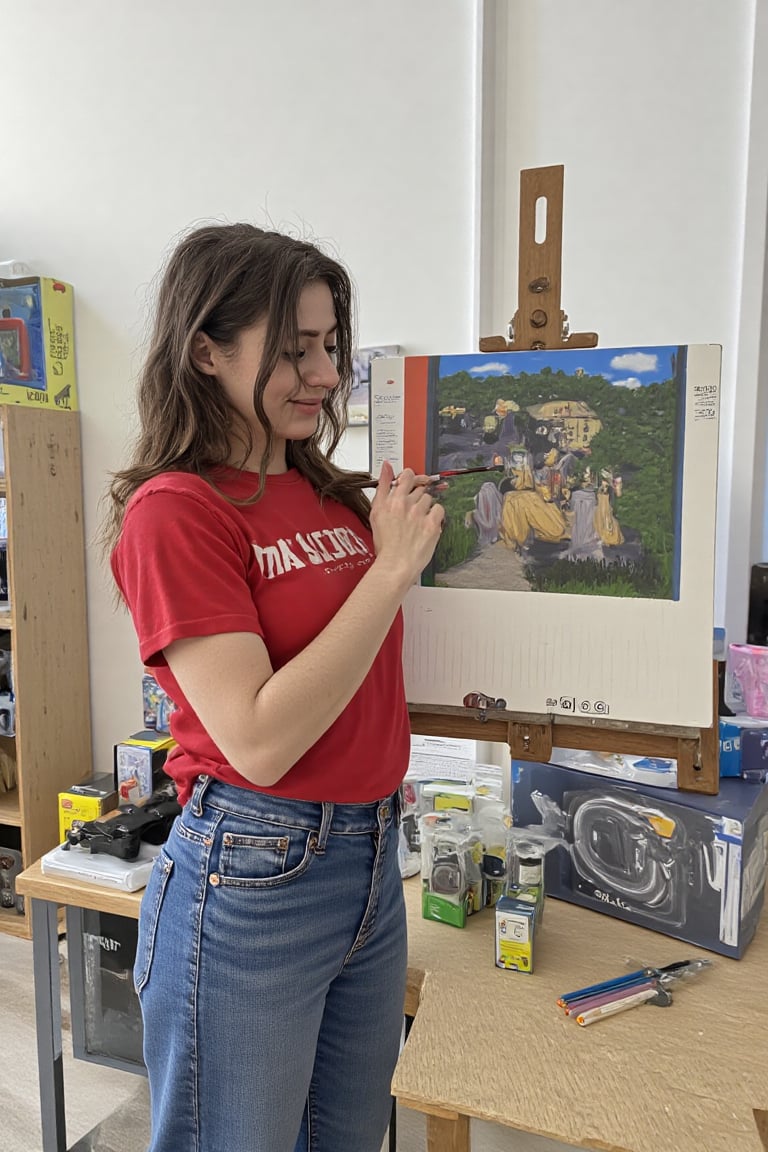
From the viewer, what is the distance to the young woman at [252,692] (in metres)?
0.84

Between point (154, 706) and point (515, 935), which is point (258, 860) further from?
point (154, 706)

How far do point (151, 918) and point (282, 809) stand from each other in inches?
8.4

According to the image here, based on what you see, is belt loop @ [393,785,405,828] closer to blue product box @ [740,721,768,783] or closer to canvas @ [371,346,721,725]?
canvas @ [371,346,721,725]

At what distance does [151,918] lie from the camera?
37.9 inches

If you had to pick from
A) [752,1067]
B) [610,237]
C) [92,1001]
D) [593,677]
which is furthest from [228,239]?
[92,1001]

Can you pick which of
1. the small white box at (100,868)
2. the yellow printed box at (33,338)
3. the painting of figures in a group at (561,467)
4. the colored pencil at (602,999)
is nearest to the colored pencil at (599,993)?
the colored pencil at (602,999)

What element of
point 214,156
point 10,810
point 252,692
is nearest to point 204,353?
point 252,692

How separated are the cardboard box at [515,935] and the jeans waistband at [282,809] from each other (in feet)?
1.00

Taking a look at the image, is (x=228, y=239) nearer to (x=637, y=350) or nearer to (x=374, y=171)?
(x=637, y=350)

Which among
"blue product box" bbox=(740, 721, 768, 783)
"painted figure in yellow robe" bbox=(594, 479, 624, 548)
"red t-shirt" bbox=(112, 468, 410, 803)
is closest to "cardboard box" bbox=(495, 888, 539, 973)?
"red t-shirt" bbox=(112, 468, 410, 803)

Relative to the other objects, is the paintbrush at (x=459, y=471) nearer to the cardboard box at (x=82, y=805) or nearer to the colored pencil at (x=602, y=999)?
the colored pencil at (x=602, y=999)

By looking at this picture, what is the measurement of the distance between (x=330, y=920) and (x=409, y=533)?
44 cm

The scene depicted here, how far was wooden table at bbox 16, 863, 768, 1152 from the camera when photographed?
0.88 metres

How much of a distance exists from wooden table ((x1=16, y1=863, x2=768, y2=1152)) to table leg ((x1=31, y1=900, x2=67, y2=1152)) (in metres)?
0.71
